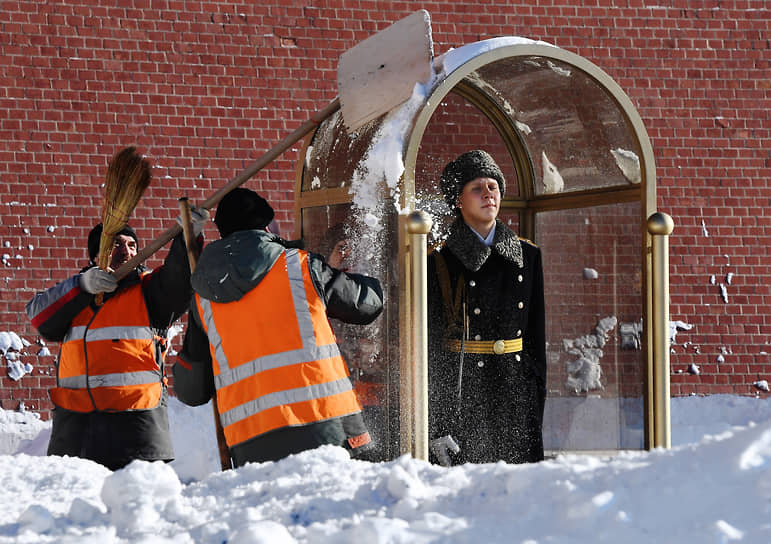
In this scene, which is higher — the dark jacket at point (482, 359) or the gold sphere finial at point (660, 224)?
the gold sphere finial at point (660, 224)

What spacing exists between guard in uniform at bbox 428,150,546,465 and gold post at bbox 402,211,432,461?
314 mm

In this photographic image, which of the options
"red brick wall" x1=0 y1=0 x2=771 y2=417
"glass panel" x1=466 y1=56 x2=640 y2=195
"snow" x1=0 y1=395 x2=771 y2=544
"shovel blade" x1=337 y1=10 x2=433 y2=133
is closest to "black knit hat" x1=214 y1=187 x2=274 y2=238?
"shovel blade" x1=337 y1=10 x2=433 y2=133

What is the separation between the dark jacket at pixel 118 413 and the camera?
426 centimetres

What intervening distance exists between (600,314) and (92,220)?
3841 mm

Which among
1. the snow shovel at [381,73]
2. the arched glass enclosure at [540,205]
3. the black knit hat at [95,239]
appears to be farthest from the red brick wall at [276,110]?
→ the snow shovel at [381,73]

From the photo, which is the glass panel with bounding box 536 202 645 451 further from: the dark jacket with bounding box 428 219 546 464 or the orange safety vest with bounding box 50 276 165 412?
the orange safety vest with bounding box 50 276 165 412

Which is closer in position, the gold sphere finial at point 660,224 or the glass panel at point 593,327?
the gold sphere finial at point 660,224

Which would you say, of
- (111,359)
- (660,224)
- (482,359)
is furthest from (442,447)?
(111,359)

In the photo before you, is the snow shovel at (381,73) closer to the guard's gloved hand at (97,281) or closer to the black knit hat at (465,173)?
the black knit hat at (465,173)

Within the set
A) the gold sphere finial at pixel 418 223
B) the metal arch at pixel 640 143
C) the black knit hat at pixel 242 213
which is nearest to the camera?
the black knit hat at pixel 242 213

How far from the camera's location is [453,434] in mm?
4102

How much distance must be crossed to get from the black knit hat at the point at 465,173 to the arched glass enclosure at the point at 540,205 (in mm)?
191

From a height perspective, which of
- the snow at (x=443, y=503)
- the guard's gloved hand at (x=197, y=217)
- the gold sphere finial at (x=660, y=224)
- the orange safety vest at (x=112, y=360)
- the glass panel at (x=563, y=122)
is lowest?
the snow at (x=443, y=503)

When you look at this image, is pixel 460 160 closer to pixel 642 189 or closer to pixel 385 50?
pixel 385 50
